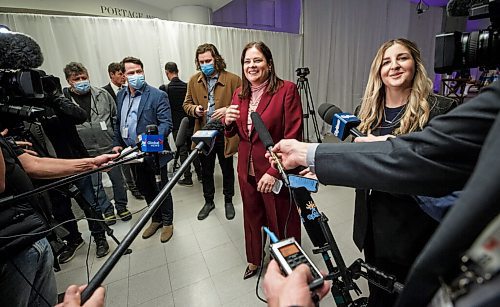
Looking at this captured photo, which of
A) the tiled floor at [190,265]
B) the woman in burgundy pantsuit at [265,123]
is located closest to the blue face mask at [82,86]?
the tiled floor at [190,265]

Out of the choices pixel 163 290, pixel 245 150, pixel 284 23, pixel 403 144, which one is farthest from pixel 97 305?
pixel 284 23

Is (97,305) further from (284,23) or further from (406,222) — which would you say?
(284,23)

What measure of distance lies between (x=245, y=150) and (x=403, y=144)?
41.7 inches

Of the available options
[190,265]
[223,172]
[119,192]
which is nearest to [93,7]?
[119,192]

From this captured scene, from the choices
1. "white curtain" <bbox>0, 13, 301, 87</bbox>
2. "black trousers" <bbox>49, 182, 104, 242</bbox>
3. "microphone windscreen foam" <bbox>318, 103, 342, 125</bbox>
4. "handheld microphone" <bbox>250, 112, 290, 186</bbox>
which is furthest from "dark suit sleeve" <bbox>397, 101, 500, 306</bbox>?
"white curtain" <bbox>0, 13, 301, 87</bbox>

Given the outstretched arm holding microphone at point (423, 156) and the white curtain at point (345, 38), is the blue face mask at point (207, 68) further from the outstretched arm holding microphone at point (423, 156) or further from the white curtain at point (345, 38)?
the white curtain at point (345, 38)

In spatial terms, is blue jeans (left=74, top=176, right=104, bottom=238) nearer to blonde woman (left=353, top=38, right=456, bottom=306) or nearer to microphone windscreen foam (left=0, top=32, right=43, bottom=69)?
microphone windscreen foam (left=0, top=32, right=43, bottom=69)

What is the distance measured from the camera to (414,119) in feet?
3.59

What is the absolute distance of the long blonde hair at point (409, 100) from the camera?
1.09 metres

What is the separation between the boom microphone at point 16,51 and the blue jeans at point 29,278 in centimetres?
75

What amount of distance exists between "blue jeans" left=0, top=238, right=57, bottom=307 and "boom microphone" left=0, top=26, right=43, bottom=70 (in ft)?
2.46

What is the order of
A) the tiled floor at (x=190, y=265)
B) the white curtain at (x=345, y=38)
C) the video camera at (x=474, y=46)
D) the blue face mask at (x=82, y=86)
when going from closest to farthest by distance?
the video camera at (x=474, y=46), the tiled floor at (x=190, y=265), the blue face mask at (x=82, y=86), the white curtain at (x=345, y=38)

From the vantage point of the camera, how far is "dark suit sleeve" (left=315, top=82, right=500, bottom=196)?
42cm

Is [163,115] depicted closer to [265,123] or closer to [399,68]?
[265,123]
